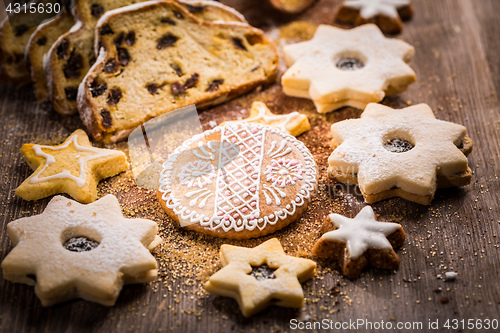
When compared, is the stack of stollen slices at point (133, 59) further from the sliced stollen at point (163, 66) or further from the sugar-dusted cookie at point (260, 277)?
the sugar-dusted cookie at point (260, 277)

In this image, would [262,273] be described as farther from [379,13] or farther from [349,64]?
[379,13]

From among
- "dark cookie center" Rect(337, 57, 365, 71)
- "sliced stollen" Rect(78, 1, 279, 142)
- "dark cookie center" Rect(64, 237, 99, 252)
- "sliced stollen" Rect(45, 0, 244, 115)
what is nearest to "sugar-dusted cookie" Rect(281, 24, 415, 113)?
"dark cookie center" Rect(337, 57, 365, 71)

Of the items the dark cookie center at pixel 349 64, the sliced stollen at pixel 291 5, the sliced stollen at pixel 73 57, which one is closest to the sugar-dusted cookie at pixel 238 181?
the dark cookie center at pixel 349 64

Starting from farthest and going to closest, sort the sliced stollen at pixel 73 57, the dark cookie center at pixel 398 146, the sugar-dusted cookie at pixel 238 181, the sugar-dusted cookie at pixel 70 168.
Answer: the sliced stollen at pixel 73 57, the dark cookie center at pixel 398 146, the sugar-dusted cookie at pixel 70 168, the sugar-dusted cookie at pixel 238 181

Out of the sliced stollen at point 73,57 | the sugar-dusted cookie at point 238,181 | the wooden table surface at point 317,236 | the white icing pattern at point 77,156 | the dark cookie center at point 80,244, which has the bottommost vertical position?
the wooden table surface at point 317,236

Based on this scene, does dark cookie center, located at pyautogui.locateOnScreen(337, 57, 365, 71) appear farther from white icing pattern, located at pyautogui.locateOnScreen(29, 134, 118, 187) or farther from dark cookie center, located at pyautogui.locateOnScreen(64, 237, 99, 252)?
dark cookie center, located at pyautogui.locateOnScreen(64, 237, 99, 252)

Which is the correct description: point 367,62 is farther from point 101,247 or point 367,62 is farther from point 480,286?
point 101,247
